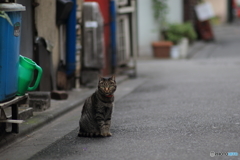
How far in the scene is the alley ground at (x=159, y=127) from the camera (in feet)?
21.2

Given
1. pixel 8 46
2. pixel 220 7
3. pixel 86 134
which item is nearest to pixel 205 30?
pixel 220 7

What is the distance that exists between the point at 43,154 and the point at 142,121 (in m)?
2.28

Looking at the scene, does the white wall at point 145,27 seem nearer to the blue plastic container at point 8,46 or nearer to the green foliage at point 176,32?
the green foliage at point 176,32

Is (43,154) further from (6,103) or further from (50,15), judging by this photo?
(50,15)

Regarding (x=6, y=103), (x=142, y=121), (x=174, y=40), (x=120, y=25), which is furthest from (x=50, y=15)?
(x=174, y=40)

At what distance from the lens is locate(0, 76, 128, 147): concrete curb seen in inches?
297

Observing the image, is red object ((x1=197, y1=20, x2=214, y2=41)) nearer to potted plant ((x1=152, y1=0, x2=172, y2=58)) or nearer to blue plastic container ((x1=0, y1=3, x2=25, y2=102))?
potted plant ((x1=152, y1=0, x2=172, y2=58))

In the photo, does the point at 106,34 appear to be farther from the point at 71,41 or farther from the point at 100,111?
the point at 100,111

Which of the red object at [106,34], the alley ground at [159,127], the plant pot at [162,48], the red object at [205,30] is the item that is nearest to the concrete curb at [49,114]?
the alley ground at [159,127]

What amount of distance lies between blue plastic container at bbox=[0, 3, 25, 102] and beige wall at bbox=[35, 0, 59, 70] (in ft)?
Answer: 11.9

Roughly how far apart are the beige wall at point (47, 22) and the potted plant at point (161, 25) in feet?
33.9

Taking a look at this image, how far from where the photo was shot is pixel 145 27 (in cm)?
2288

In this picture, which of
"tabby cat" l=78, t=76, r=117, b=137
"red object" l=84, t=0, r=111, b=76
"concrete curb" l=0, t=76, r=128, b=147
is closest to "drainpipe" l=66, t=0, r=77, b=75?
"concrete curb" l=0, t=76, r=128, b=147

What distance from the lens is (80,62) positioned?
13.5 m
